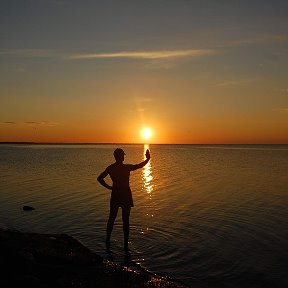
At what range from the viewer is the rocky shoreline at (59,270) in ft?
22.9

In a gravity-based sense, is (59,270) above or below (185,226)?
above

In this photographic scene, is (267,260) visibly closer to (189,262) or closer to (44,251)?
(189,262)

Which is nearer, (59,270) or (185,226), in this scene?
(59,270)

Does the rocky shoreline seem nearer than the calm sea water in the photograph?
Yes

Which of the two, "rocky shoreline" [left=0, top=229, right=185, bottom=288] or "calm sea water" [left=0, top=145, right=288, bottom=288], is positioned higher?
"rocky shoreline" [left=0, top=229, right=185, bottom=288]

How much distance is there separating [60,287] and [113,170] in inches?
159

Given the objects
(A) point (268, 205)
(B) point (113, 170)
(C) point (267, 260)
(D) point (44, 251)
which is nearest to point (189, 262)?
(C) point (267, 260)

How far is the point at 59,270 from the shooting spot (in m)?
7.76

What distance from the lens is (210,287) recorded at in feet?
27.8

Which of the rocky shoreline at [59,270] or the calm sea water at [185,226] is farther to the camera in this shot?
the calm sea water at [185,226]

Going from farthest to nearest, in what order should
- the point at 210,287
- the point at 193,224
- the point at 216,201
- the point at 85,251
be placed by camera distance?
the point at 216,201, the point at 193,224, the point at 85,251, the point at 210,287

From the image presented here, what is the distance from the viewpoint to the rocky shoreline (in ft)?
22.9

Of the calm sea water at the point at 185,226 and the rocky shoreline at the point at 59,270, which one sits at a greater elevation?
the rocky shoreline at the point at 59,270

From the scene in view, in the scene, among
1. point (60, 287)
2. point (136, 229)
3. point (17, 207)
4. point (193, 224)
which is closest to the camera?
point (60, 287)
